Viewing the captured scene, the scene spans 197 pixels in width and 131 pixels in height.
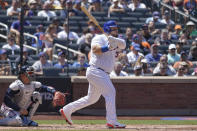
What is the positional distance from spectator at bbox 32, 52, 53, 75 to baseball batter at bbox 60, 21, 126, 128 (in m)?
4.52

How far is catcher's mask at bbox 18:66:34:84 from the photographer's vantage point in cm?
1055

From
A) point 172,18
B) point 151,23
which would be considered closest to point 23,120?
point 151,23

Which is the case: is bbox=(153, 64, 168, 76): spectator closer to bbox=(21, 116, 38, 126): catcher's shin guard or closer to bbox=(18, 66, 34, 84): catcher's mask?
bbox=(18, 66, 34, 84): catcher's mask

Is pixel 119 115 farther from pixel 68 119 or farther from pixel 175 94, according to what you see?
pixel 68 119

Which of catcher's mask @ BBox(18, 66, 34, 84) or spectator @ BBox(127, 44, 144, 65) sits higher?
catcher's mask @ BBox(18, 66, 34, 84)

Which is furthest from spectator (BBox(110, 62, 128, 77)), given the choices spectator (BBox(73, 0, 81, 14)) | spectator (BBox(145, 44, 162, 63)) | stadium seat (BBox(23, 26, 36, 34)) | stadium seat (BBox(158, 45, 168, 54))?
spectator (BBox(73, 0, 81, 14))

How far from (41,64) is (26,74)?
4.30 metres

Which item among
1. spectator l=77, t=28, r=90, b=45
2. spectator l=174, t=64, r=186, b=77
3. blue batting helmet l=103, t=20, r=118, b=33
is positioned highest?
blue batting helmet l=103, t=20, r=118, b=33

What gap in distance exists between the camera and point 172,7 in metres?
20.6

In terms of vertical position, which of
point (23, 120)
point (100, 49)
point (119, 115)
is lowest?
point (119, 115)

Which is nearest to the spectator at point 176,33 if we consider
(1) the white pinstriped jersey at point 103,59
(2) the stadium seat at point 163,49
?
(2) the stadium seat at point 163,49

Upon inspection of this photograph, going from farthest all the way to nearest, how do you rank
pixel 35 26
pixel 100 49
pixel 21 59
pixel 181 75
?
pixel 35 26
pixel 181 75
pixel 21 59
pixel 100 49

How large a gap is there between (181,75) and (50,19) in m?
A: 5.21

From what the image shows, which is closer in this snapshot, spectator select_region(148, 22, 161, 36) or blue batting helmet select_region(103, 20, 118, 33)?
blue batting helmet select_region(103, 20, 118, 33)
